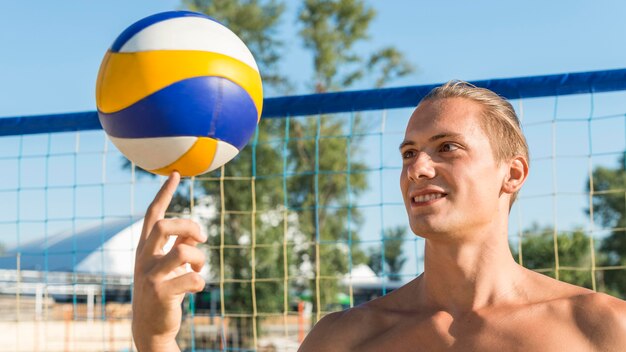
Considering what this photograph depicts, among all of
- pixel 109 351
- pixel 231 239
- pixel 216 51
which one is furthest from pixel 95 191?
pixel 231 239

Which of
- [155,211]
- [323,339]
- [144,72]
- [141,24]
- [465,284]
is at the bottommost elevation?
[323,339]

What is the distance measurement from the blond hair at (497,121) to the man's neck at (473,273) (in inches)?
9.4

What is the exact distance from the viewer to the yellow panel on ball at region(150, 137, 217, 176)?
1.93 m

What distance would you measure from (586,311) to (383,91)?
2.25 metres

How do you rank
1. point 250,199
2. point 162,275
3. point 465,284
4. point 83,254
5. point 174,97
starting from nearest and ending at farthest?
point 162,275
point 174,97
point 465,284
point 83,254
point 250,199

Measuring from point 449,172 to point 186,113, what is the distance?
78cm

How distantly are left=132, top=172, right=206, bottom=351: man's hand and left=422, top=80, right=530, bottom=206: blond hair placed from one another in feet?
3.86

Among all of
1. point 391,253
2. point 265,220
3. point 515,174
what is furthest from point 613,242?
point 515,174

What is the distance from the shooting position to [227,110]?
2.03 m

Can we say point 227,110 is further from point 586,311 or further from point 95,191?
point 95,191

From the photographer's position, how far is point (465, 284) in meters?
2.34

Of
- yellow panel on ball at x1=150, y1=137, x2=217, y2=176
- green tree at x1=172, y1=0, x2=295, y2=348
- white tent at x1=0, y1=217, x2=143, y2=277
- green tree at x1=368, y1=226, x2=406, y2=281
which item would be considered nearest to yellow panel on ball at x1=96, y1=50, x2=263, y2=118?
yellow panel on ball at x1=150, y1=137, x2=217, y2=176

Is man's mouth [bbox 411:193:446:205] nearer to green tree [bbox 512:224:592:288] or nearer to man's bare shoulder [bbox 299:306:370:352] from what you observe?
man's bare shoulder [bbox 299:306:370:352]

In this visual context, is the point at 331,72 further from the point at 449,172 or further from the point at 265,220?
the point at 449,172
